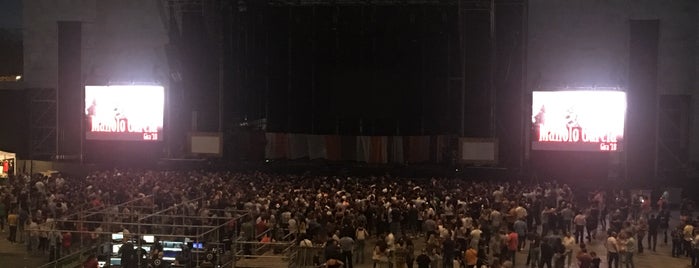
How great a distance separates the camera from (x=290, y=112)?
33.0 meters

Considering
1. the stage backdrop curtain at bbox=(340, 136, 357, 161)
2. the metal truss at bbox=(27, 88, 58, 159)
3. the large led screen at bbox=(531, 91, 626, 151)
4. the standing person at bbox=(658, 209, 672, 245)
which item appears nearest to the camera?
the standing person at bbox=(658, 209, 672, 245)

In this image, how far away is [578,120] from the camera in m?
28.1

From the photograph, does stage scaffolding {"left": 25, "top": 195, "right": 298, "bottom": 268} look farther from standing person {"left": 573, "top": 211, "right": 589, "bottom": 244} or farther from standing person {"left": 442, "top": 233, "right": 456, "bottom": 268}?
standing person {"left": 573, "top": 211, "right": 589, "bottom": 244}

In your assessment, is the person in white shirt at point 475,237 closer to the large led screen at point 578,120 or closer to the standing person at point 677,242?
the standing person at point 677,242

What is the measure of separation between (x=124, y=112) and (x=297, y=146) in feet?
22.8

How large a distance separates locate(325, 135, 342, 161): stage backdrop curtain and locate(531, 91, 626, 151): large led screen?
313 inches

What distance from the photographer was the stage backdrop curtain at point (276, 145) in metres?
32.4

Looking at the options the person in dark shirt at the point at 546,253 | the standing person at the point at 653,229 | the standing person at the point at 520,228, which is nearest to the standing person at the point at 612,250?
the person in dark shirt at the point at 546,253

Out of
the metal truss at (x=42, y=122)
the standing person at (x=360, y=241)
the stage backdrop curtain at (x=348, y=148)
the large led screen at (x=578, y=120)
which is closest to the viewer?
the standing person at (x=360, y=241)

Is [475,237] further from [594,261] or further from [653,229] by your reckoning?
[653,229]

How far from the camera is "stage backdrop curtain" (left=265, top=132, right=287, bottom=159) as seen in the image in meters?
32.4

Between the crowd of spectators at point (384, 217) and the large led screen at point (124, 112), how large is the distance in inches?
226

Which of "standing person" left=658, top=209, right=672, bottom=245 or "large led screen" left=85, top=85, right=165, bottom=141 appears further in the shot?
"large led screen" left=85, top=85, right=165, bottom=141

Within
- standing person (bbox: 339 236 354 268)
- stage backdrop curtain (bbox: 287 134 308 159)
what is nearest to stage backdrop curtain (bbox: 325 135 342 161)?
stage backdrop curtain (bbox: 287 134 308 159)
